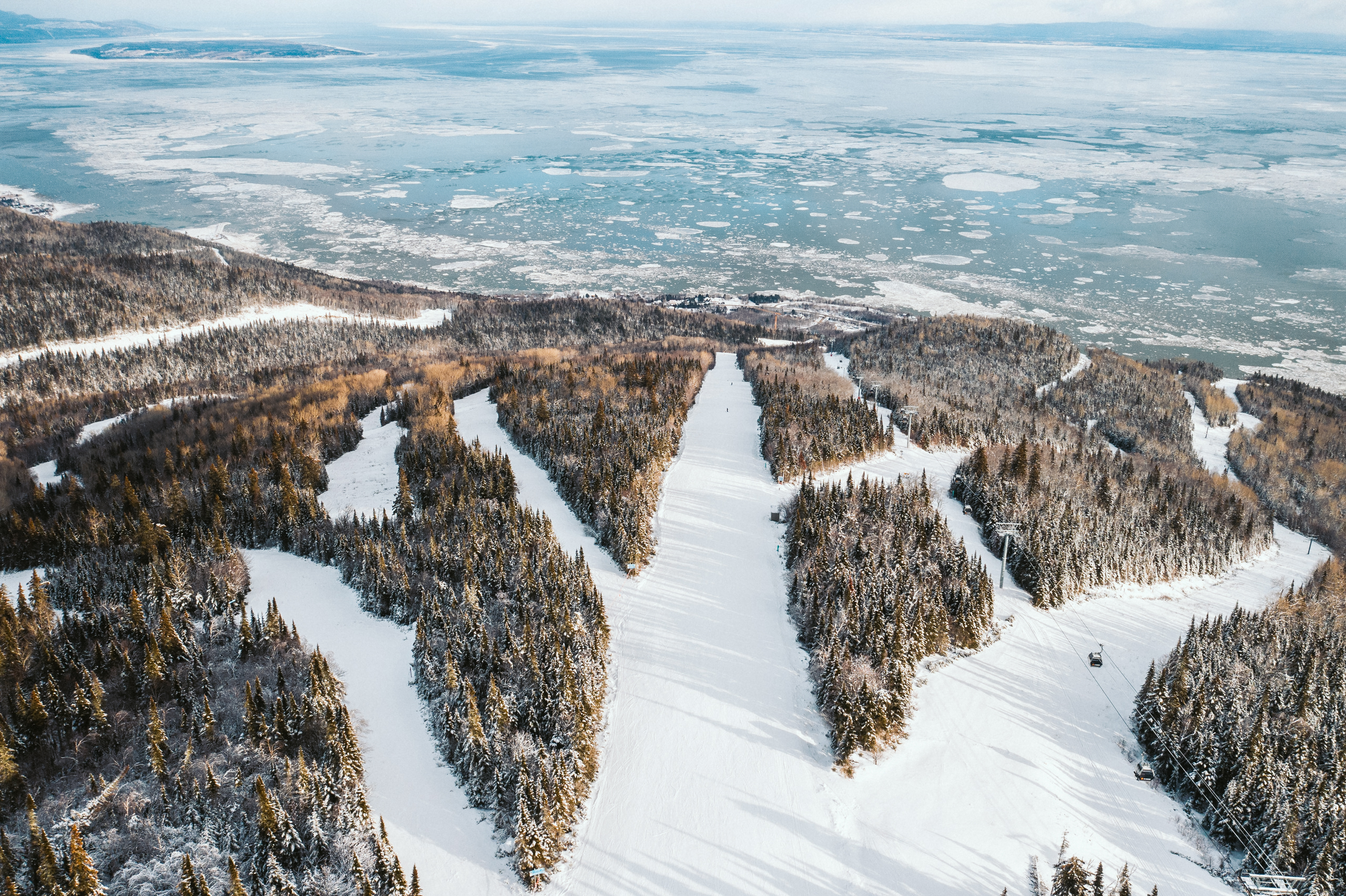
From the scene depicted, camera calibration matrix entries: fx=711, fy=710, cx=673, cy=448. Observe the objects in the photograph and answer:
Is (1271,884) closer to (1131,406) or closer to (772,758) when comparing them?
(772,758)

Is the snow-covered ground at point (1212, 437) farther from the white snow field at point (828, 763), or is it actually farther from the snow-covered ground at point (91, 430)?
the snow-covered ground at point (91, 430)

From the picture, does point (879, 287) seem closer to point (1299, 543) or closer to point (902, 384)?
point (902, 384)

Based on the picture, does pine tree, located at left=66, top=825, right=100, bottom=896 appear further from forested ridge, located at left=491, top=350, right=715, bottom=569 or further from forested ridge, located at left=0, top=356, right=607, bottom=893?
forested ridge, located at left=491, top=350, right=715, bottom=569

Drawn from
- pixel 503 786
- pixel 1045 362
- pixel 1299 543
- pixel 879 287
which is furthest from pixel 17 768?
pixel 879 287

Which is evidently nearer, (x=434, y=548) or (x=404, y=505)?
(x=434, y=548)

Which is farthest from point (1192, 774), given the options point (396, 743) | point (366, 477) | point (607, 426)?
point (366, 477)

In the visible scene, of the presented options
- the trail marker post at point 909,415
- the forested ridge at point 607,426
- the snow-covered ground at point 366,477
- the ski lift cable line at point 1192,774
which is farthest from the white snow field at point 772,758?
the trail marker post at point 909,415

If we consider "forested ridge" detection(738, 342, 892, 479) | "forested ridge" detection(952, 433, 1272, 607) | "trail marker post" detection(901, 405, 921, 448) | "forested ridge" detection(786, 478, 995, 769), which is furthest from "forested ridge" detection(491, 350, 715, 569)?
"forested ridge" detection(952, 433, 1272, 607)
